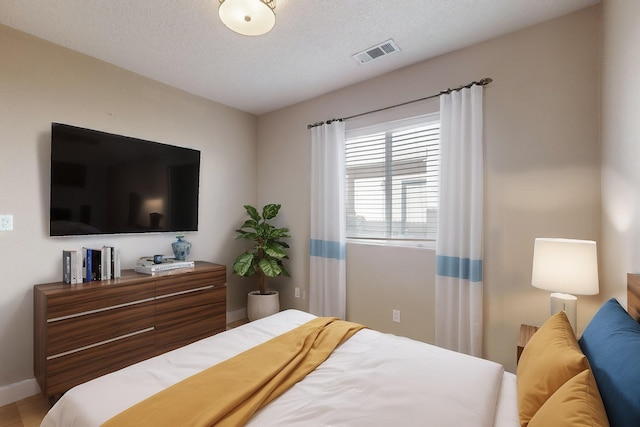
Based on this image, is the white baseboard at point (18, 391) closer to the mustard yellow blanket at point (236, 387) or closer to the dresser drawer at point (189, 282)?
the dresser drawer at point (189, 282)

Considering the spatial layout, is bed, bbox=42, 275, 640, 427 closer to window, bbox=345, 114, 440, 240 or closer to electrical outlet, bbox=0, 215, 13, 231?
window, bbox=345, 114, 440, 240

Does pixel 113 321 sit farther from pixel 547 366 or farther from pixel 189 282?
pixel 547 366

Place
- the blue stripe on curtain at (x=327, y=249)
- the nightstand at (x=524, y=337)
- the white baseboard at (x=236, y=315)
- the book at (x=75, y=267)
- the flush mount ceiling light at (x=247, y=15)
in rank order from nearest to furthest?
the flush mount ceiling light at (x=247, y=15) → the nightstand at (x=524, y=337) → the book at (x=75, y=267) → the blue stripe on curtain at (x=327, y=249) → the white baseboard at (x=236, y=315)

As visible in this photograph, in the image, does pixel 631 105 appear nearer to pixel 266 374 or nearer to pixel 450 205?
pixel 450 205

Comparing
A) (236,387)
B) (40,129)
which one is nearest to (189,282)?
(40,129)

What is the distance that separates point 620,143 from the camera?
63.4 inches

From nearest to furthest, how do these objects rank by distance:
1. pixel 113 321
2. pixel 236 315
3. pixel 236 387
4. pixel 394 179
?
pixel 236 387 < pixel 113 321 < pixel 394 179 < pixel 236 315

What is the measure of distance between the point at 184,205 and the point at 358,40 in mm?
2371

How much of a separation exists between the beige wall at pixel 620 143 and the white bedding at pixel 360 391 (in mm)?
931

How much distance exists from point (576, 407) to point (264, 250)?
2997 mm

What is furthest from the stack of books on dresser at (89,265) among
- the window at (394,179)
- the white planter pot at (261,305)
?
the window at (394,179)

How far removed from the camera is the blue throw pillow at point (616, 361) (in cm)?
78

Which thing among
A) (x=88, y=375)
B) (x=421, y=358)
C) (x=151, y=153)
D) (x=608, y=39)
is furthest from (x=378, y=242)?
(x=88, y=375)

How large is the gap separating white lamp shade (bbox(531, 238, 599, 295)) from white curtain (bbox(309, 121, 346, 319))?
5.93 ft
